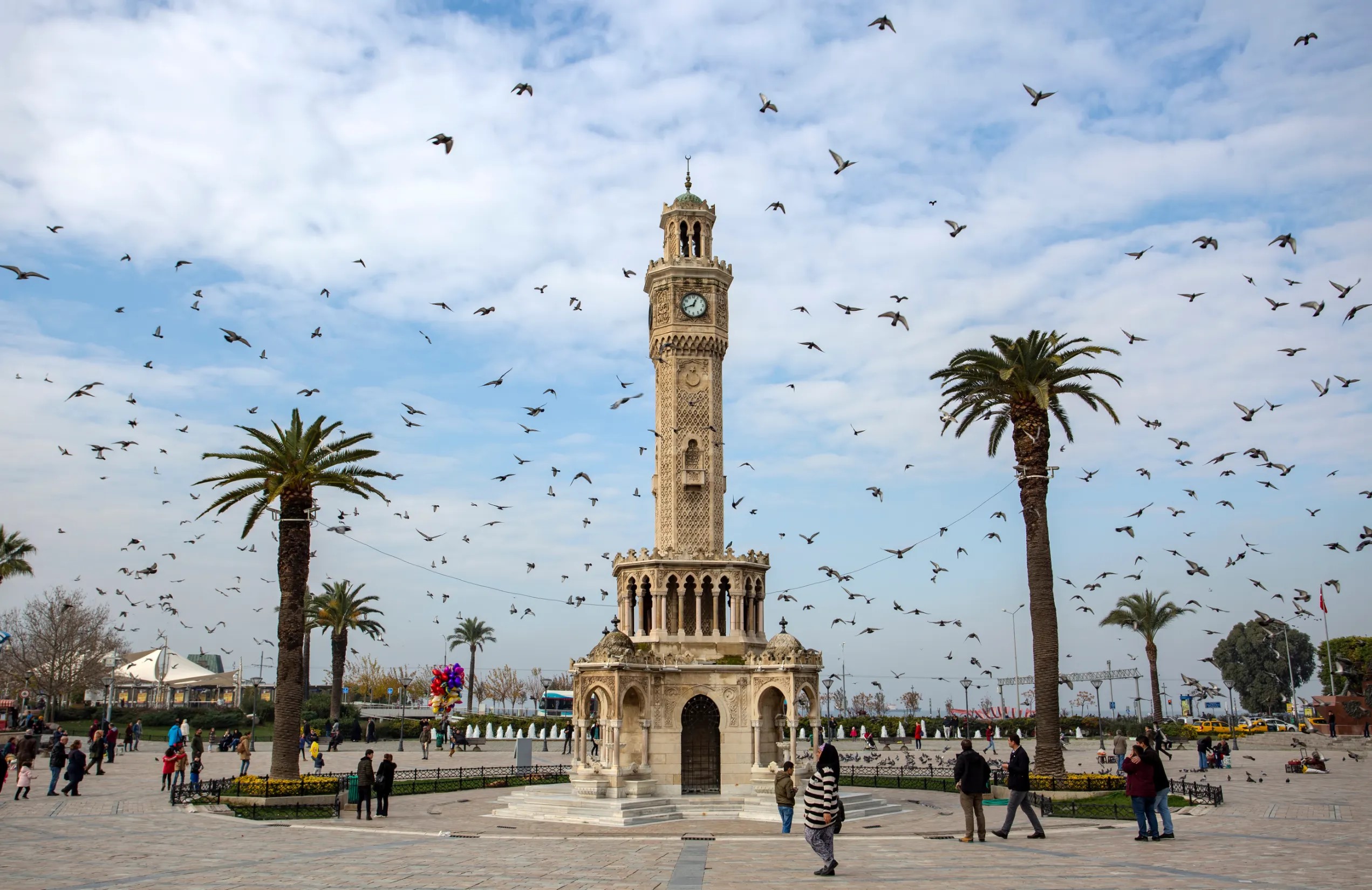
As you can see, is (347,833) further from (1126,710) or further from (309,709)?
(1126,710)

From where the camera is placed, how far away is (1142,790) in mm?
18031

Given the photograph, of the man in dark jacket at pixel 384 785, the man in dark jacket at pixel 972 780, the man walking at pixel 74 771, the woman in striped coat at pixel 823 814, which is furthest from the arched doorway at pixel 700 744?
the man walking at pixel 74 771

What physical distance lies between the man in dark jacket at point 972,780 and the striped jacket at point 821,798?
12.7 ft

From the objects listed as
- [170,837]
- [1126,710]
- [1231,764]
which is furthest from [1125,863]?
[1126,710]

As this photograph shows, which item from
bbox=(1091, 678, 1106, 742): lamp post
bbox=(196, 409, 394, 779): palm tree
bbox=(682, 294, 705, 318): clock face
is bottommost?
bbox=(1091, 678, 1106, 742): lamp post

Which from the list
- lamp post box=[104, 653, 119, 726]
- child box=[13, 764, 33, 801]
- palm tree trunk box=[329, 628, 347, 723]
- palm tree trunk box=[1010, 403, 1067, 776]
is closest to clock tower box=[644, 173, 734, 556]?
palm tree trunk box=[1010, 403, 1067, 776]

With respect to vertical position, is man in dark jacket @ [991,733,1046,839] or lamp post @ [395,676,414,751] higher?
man in dark jacket @ [991,733,1046,839]

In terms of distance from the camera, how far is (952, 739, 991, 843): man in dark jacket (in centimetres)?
1892

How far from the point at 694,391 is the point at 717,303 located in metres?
3.58

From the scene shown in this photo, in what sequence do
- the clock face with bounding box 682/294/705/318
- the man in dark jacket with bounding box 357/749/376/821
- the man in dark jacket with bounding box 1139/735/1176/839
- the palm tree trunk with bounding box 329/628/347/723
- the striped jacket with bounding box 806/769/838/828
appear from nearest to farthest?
the striped jacket with bounding box 806/769/838/828
the man in dark jacket with bounding box 1139/735/1176/839
the man in dark jacket with bounding box 357/749/376/821
the clock face with bounding box 682/294/705/318
the palm tree trunk with bounding box 329/628/347/723

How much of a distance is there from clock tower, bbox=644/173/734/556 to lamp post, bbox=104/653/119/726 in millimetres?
30405

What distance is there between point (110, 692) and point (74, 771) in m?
45.8

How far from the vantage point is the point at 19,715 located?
186 feet

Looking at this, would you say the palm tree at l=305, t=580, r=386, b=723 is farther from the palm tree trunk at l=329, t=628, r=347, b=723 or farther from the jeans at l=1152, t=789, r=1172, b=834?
the jeans at l=1152, t=789, r=1172, b=834
